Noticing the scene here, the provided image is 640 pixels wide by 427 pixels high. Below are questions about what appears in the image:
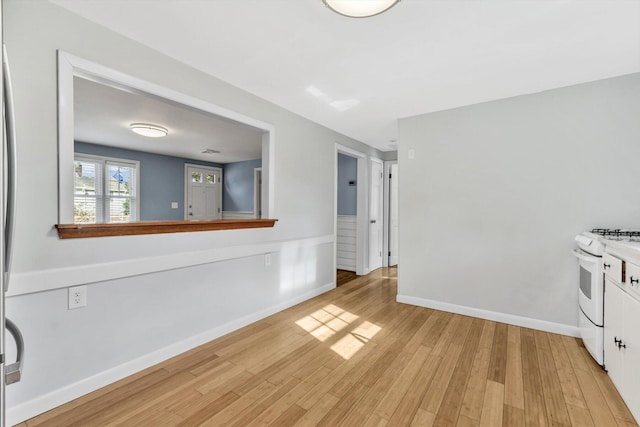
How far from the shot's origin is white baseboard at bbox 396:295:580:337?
2.74m

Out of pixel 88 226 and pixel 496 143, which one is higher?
pixel 496 143

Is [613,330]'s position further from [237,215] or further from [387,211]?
[237,215]

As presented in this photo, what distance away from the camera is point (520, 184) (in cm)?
296

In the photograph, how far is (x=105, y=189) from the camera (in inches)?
223

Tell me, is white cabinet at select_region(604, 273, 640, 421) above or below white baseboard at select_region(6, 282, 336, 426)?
above

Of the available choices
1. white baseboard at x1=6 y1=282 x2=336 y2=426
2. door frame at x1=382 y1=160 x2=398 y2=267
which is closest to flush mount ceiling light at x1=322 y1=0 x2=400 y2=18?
white baseboard at x1=6 y1=282 x2=336 y2=426

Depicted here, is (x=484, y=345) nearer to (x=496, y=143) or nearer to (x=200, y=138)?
(x=496, y=143)

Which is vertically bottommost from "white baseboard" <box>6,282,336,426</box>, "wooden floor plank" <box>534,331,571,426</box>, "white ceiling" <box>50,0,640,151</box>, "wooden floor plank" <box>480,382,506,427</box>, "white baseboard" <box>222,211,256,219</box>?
"wooden floor plank" <box>480,382,506,427</box>

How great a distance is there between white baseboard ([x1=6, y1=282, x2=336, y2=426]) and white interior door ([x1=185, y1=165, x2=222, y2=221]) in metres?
4.97

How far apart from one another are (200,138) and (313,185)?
8.17 ft

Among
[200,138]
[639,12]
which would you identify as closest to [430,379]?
[639,12]

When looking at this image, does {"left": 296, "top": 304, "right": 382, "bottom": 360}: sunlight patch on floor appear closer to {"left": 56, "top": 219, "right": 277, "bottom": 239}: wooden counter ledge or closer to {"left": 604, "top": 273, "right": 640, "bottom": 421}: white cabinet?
{"left": 56, "top": 219, "right": 277, "bottom": 239}: wooden counter ledge

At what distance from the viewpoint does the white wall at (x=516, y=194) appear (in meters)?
2.59

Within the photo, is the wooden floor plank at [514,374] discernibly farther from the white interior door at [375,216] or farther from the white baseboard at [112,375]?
the white interior door at [375,216]
